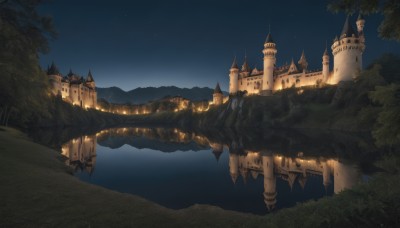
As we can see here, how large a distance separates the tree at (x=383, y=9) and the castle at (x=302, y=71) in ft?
286

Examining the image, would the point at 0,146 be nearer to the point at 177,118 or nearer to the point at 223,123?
the point at 223,123

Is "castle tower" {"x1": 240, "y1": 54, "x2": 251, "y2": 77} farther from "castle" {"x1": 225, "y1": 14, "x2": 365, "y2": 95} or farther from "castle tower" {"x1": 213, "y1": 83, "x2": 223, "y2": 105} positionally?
"castle tower" {"x1": 213, "y1": 83, "x2": 223, "y2": 105}

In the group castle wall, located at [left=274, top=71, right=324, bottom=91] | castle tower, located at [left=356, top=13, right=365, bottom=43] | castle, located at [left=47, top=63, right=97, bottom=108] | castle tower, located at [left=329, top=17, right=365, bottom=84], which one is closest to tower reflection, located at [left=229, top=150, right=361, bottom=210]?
castle tower, located at [left=329, top=17, right=365, bottom=84]

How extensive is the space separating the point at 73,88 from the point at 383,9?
152m

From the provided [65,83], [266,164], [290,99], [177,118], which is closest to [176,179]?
[266,164]

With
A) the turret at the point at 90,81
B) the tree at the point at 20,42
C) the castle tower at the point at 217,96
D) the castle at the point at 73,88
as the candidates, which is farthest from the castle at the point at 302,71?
the turret at the point at 90,81

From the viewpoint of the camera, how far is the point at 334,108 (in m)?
78.1

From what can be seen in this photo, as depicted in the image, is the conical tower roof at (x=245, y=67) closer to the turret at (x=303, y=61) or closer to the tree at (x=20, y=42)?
the turret at (x=303, y=61)

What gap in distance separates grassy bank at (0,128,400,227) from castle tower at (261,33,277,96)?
109883mm

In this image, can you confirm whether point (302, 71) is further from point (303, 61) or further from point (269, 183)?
point (269, 183)

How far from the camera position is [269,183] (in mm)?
21141

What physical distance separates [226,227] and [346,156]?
2705cm

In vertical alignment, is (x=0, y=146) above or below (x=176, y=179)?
above

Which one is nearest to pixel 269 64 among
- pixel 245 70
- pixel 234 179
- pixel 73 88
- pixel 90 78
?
pixel 245 70
